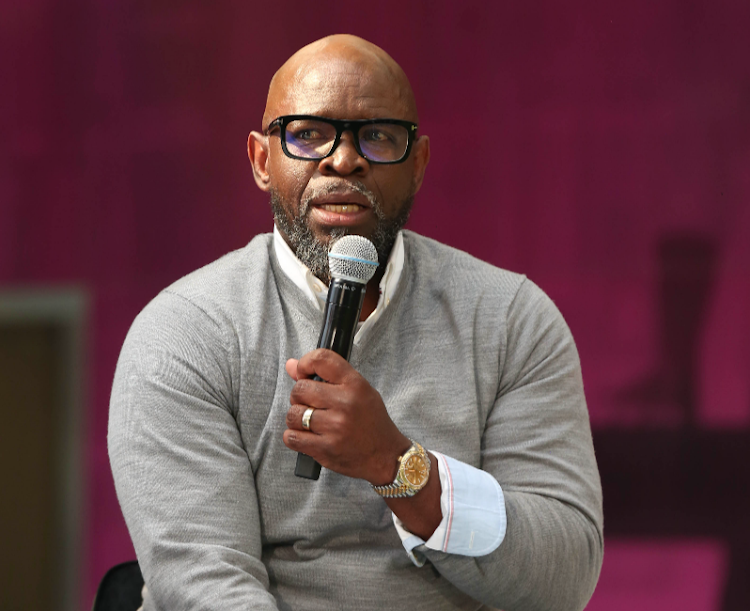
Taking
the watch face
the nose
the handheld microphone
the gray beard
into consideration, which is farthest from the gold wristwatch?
the nose

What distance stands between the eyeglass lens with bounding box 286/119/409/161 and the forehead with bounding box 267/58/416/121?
0.02 metres

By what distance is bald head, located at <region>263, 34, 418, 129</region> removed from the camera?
1.57 m

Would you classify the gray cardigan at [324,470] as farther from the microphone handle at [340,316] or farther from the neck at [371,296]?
the microphone handle at [340,316]


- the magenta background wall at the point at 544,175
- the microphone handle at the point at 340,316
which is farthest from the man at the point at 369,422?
the magenta background wall at the point at 544,175

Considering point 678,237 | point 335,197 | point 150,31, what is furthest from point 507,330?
point 150,31

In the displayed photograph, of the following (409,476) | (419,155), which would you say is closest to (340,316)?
(409,476)

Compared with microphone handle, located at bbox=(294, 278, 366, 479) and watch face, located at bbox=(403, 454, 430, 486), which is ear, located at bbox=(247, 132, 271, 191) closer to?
microphone handle, located at bbox=(294, 278, 366, 479)

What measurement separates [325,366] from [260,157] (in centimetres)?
67

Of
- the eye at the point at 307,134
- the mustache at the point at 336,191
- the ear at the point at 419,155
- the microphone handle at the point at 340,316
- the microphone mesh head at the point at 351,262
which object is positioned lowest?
the microphone handle at the point at 340,316

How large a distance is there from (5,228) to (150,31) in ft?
2.29

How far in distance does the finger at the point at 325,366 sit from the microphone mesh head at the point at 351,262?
0.12 metres

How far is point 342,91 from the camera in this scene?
1.58 m

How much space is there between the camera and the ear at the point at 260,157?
1.73m

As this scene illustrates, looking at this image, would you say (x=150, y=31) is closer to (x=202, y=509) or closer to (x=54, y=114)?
(x=54, y=114)
